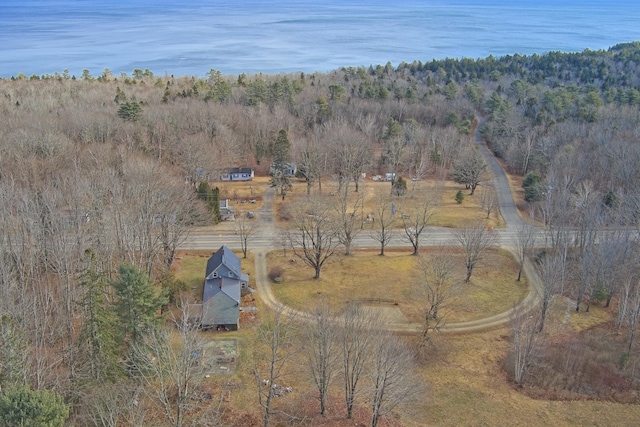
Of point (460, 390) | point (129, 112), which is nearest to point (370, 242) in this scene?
point (460, 390)

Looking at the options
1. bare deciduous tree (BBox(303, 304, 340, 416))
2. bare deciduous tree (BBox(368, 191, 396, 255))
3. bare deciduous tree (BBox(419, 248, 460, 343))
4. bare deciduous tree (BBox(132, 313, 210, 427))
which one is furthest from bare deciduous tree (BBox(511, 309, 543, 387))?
bare deciduous tree (BBox(132, 313, 210, 427))

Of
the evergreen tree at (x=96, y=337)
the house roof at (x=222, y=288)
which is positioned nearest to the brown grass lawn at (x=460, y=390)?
the house roof at (x=222, y=288)

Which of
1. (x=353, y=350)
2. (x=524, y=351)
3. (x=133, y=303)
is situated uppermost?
(x=133, y=303)

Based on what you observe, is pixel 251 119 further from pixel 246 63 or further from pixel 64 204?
pixel 246 63

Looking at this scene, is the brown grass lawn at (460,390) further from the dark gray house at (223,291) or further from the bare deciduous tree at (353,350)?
the bare deciduous tree at (353,350)

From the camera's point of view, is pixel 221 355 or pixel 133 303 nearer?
pixel 133 303

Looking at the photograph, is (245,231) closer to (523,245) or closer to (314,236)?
(314,236)

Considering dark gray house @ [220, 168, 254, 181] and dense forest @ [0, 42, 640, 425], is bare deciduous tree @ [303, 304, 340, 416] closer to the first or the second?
dense forest @ [0, 42, 640, 425]

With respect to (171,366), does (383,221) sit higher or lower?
higher
